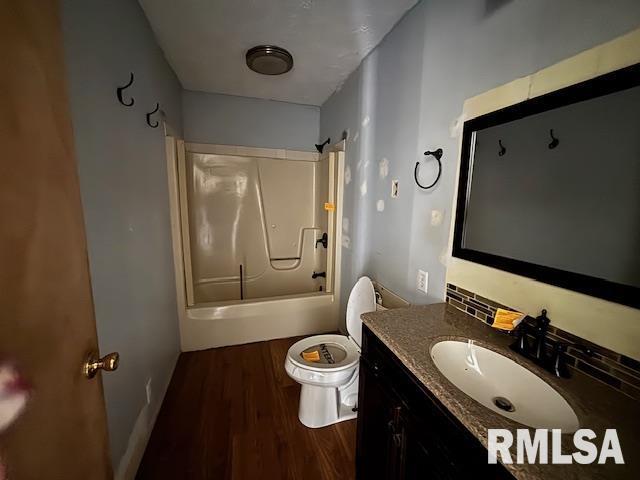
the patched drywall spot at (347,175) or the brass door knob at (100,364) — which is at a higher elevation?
the patched drywall spot at (347,175)

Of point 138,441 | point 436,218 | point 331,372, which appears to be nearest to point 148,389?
point 138,441

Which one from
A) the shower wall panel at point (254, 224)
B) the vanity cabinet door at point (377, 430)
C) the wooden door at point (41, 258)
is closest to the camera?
the wooden door at point (41, 258)

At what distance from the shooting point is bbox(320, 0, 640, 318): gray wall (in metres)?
0.82

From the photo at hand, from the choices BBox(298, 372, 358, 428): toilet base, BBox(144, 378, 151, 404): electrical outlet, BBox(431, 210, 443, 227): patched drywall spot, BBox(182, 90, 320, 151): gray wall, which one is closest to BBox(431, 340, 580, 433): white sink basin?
BBox(431, 210, 443, 227): patched drywall spot

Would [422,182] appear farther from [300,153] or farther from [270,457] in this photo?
[300,153]

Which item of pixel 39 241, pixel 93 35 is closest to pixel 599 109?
pixel 39 241

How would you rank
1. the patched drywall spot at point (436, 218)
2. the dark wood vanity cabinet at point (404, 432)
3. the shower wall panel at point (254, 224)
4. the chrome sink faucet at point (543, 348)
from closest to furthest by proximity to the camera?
1. the dark wood vanity cabinet at point (404, 432)
2. the chrome sink faucet at point (543, 348)
3. the patched drywall spot at point (436, 218)
4. the shower wall panel at point (254, 224)

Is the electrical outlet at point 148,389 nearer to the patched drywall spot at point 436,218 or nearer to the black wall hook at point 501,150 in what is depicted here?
the patched drywall spot at point 436,218

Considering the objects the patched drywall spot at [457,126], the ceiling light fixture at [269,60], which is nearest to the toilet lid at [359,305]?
the patched drywall spot at [457,126]

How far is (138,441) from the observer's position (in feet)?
4.40

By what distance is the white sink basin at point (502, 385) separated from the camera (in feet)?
2.34

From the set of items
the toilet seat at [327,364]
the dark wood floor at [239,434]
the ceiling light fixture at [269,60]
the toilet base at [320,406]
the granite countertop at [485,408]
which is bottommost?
the dark wood floor at [239,434]

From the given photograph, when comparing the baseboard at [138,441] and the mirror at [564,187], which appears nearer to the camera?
the mirror at [564,187]

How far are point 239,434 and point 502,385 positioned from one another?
143 cm
